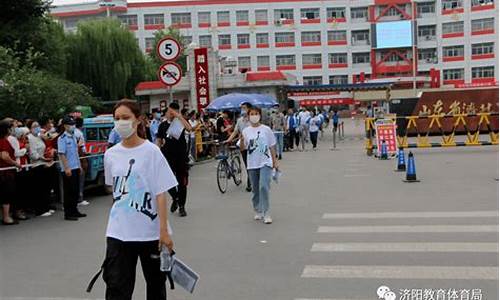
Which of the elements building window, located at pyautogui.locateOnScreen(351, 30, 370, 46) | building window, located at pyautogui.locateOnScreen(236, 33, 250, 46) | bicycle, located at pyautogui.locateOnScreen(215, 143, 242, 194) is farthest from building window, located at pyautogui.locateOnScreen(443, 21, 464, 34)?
bicycle, located at pyautogui.locateOnScreen(215, 143, 242, 194)

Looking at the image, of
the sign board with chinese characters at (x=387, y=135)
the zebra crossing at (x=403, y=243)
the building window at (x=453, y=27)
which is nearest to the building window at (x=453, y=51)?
the building window at (x=453, y=27)

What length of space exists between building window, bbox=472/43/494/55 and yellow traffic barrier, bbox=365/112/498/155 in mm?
49225

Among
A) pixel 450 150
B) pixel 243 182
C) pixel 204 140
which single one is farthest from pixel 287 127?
pixel 243 182

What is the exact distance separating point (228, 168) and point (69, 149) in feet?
12.6

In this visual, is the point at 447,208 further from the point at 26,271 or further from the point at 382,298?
the point at 26,271

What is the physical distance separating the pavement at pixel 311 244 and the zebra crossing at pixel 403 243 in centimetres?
1

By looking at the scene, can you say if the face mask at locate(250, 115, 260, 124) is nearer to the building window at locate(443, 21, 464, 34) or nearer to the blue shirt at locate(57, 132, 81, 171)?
the blue shirt at locate(57, 132, 81, 171)

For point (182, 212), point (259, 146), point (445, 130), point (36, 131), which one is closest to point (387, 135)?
point (182, 212)

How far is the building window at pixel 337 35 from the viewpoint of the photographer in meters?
80.4

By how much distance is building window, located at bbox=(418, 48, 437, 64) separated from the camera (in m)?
78.3

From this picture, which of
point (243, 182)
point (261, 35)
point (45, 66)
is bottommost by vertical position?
point (243, 182)

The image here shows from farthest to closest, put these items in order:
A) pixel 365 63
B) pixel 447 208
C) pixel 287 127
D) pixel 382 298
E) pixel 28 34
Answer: pixel 365 63
pixel 28 34
pixel 287 127
pixel 447 208
pixel 382 298

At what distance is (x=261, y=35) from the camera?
80.4 m

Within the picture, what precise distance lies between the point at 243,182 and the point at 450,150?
32.3 feet
